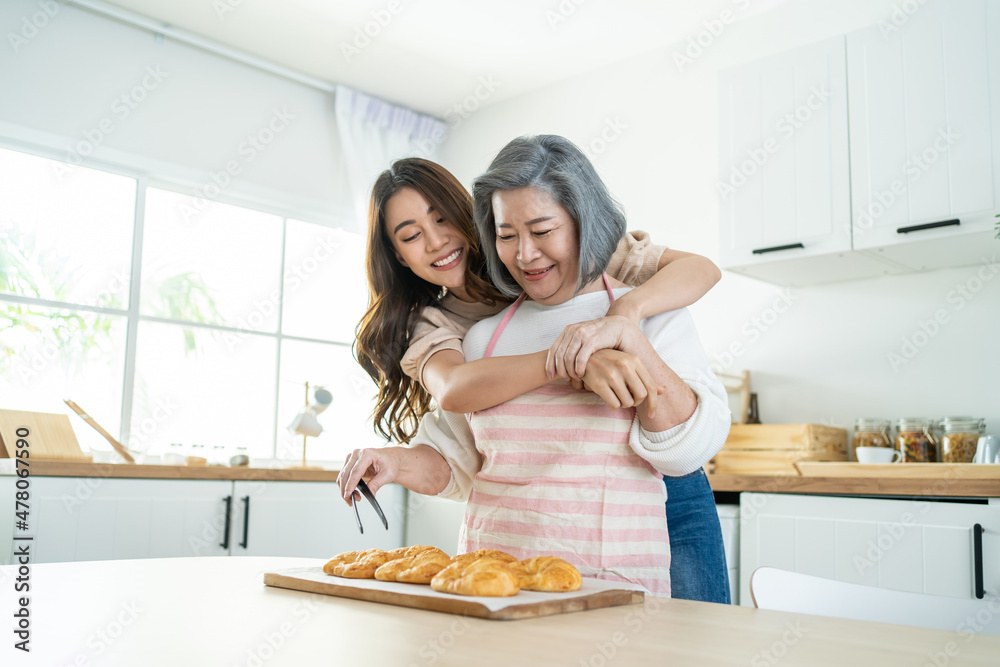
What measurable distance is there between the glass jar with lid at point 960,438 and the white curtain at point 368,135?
9.22 feet

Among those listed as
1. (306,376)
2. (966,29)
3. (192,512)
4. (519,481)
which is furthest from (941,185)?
(306,376)

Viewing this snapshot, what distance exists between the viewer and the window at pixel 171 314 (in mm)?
3377

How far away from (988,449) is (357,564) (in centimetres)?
226

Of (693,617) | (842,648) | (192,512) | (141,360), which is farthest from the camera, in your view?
(141,360)

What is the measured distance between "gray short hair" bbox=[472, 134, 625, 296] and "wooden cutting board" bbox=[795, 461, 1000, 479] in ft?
4.73

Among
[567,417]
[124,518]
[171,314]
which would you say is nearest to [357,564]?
A: [567,417]

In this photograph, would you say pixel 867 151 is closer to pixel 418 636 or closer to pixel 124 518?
pixel 418 636

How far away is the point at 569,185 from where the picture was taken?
122cm

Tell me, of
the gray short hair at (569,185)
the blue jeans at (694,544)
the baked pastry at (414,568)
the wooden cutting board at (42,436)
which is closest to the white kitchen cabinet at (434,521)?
the wooden cutting board at (42,436)

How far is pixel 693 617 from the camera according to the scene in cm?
82

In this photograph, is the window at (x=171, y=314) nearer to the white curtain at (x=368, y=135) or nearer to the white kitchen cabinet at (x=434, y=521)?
the white curtain at (x=368, y=135)

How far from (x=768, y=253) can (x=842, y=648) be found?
2.45 metres

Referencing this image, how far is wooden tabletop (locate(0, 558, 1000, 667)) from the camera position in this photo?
653 millimetres

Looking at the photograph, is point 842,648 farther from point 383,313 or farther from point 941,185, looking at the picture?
point 941,185
